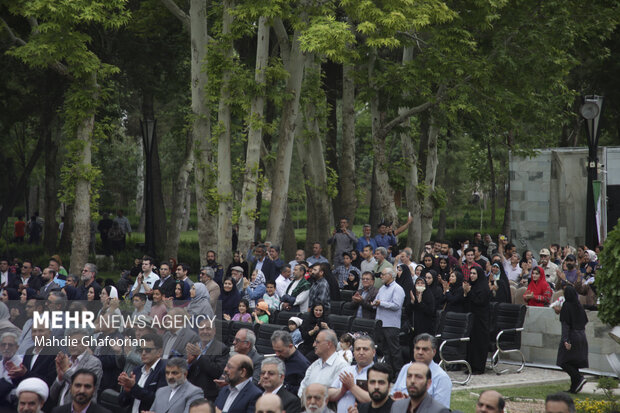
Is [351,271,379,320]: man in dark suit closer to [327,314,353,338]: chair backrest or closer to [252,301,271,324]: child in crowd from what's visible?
[327,314,353,338]: chair backrest

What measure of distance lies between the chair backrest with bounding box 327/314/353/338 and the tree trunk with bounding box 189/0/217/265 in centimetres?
829

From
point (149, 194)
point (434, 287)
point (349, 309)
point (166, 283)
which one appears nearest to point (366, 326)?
point (349, 309)

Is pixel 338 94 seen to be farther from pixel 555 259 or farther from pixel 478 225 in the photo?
pixel 478 225

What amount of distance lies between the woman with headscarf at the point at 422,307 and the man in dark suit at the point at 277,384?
240 inches

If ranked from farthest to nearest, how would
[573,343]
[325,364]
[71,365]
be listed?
[573,343] → [71,365] → [325,364]

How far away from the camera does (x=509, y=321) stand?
48.1 feet

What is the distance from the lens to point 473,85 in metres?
22.0

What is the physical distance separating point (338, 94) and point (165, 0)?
1138 centimetres

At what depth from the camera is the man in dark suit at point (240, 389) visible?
26.6 feet

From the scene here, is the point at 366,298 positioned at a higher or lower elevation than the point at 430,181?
lower

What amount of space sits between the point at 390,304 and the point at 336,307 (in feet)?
5.36

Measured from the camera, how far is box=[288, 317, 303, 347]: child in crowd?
12328mm

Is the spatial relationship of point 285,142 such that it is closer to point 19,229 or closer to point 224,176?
point 224,176

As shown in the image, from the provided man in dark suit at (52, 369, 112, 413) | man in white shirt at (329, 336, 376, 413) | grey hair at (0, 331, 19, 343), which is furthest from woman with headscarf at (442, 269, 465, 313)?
man in dark suit at (52, 369, 112, 413)
